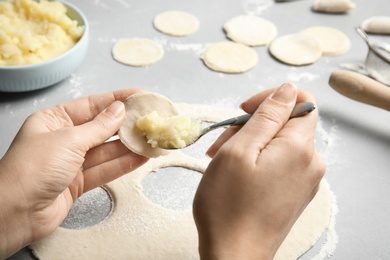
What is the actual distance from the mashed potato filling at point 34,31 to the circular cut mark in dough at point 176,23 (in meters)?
0.49

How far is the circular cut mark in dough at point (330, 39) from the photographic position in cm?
223

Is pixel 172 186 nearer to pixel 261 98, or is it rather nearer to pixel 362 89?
pixel 261 98

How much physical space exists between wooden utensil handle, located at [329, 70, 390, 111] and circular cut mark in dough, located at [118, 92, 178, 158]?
2.48 feet

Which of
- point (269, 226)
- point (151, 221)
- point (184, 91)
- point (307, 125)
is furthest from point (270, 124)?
point (184, 91)

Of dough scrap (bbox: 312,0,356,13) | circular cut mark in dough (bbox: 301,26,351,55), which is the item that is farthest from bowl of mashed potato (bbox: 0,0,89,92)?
dough scrap (bbox: 312,0,356,13)

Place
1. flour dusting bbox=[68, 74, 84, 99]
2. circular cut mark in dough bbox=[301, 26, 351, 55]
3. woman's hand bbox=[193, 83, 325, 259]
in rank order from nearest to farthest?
woman's hand bbox=[193, 83, 325, 259]
flour dusting bbox=[68, 74, 84, 99]
circular cut mark in dough bbox=[301, 26, 351, 55]

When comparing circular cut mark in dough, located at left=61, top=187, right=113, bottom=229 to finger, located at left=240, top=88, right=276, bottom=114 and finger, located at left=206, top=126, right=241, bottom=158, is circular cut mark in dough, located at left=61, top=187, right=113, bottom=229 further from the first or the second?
finger, located at left=240, top=88, right=276, bottom=114

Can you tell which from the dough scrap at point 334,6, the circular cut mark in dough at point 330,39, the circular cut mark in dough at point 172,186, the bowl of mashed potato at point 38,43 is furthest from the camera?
the dough scrap at point 334,6

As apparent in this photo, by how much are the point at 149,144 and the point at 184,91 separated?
633mm

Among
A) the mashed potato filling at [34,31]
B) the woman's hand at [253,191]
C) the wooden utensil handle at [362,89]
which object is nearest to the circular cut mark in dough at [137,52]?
the mashed potato filling at [34,31]

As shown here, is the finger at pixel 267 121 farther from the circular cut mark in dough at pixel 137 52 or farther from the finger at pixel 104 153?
the circular cut mark in dough at pixel 137 52

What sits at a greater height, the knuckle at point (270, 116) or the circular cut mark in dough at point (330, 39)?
the knuckle at point (270, 116)

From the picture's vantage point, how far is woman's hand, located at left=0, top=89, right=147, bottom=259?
1156 mm

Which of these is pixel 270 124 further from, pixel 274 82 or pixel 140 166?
pixel 274 82
